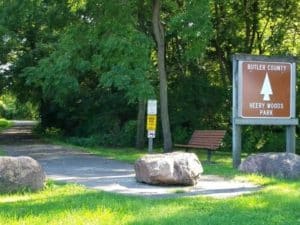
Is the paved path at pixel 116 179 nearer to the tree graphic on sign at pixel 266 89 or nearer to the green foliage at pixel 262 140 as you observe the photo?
the tree graphic on sign at pixel 266 89

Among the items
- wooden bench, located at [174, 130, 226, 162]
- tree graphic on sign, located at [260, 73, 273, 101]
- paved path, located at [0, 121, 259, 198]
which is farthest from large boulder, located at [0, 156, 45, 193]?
wooden bench, located at [174, 130, 226, 162]

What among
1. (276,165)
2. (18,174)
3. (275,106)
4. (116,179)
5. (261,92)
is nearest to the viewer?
(18,174)

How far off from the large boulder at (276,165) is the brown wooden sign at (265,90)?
5.84 feet

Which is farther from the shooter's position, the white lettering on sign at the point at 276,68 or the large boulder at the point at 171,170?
the white lettering on sign at the point at 276,68

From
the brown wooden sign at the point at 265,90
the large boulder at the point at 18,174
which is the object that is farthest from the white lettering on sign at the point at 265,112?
the large boulder at the point at 18,174

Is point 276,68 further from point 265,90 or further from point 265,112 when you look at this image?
point 265,112

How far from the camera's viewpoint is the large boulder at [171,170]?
37.7 ft

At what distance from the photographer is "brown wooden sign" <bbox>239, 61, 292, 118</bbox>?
49.3ft

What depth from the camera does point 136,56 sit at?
20.4m

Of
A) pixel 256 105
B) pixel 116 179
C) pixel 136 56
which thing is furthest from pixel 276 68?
pixel 136 56

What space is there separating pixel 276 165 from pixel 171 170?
2.79m

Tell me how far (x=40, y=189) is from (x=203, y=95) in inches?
695

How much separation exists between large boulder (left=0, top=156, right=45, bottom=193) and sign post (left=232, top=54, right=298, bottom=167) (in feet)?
20.5

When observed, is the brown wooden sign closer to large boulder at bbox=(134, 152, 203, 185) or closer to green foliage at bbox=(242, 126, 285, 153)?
large boulder at bbox=(134, 152, 203, 185)
